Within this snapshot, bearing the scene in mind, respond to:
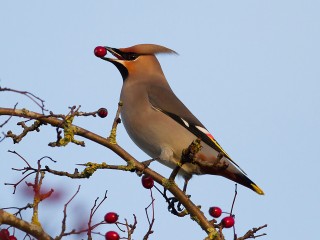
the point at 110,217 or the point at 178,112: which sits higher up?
the point at 178,112

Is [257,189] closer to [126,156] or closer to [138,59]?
[126,156]

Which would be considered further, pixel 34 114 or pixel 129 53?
pixel 129 53

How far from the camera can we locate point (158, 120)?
526cm

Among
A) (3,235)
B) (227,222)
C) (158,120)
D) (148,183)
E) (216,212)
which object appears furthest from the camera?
(158,120)

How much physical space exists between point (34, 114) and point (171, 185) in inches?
30.1

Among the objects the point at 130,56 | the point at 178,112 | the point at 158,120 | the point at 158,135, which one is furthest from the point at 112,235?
the point at 130,56

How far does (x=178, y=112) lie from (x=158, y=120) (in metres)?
0.26

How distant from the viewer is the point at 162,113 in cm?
537

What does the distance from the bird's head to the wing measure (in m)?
0.36

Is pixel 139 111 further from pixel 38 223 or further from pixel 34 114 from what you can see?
pixel 38 223

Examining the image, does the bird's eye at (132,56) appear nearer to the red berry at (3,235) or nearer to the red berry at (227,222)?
the red berry at (227,222)

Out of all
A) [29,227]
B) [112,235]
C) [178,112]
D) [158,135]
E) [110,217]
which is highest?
[178,112]

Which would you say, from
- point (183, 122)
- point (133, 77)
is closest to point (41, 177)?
point (183, 122)

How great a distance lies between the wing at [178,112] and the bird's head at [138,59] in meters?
0.36
